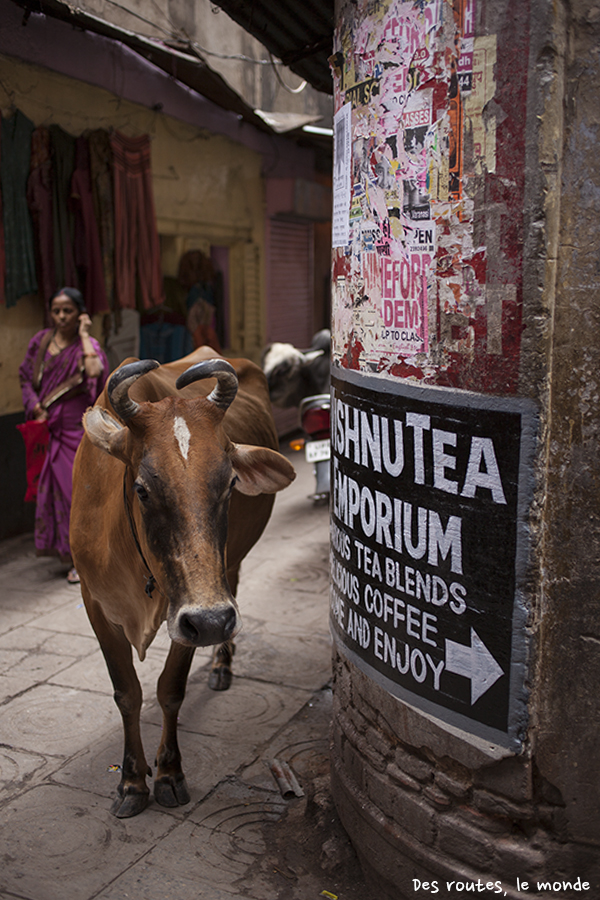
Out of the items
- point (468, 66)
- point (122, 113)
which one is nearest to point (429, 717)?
point (468, 66)

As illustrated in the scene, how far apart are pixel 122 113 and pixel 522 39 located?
22.9 ft

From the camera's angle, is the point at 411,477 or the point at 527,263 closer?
the point at 527,263

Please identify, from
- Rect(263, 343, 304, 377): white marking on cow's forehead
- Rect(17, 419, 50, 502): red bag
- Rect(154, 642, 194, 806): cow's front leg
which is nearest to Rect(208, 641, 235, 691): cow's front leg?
Rect(154, 642, 194, 806): cow's front leg

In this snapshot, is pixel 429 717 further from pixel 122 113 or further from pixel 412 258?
pixel 122 113

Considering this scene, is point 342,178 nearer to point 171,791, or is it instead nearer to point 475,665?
point 475,665

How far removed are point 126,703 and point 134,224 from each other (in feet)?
19.6

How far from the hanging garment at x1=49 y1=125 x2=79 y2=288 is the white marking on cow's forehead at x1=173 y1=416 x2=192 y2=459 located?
5.11 metres

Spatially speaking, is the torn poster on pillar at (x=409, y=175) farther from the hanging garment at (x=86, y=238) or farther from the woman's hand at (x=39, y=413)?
the hanging garment at (x=86, y=238)

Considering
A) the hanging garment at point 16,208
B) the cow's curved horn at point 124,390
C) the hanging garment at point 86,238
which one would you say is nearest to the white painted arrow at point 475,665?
the cow's curved horn at point 124,390

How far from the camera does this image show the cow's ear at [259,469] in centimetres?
296

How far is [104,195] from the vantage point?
7684 millimetres

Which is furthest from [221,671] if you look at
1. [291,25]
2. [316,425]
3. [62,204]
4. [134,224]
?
[134,224]

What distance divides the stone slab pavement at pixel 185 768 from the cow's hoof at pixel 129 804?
0.11 feet

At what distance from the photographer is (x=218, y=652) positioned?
442cm
